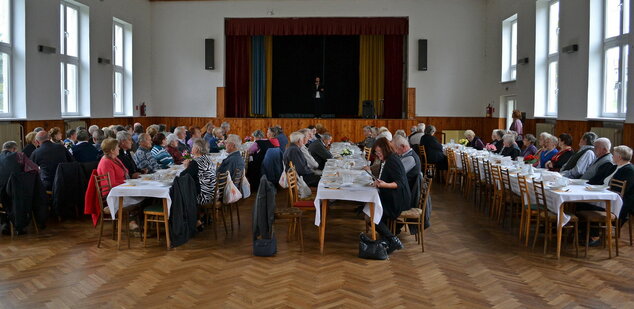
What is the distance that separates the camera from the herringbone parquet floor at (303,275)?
4945mm

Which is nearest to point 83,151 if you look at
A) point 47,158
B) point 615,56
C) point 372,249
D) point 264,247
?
point 47,158

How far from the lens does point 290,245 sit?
22.5ft

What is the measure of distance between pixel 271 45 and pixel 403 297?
16.5m

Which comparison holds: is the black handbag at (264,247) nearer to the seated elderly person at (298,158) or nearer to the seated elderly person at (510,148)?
the seated elderly person at (298,158)

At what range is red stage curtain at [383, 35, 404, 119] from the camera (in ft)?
65.3

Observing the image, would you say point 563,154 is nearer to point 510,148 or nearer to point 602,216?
point 510,148

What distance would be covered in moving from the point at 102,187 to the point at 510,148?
7.59 metres

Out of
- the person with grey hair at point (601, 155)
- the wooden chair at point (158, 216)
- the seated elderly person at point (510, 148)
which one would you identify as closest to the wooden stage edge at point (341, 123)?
the seated elderly person at point (510, 148)

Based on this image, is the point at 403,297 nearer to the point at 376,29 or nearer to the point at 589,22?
the point at 589,22

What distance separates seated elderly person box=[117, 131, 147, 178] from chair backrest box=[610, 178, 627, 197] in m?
6.15

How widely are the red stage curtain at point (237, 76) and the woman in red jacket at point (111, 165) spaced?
1320 cm

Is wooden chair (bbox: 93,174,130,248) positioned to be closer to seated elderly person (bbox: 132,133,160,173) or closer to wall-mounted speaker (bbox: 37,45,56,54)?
seated elderly person (bbox: 132,133,160,173)

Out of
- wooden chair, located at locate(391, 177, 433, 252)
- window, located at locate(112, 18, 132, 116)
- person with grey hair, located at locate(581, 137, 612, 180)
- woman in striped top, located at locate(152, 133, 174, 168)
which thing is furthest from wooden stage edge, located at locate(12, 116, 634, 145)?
wooden chair, located at locate(391, 177, 433, 252)

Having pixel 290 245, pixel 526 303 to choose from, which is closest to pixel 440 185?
pixel 290 245
